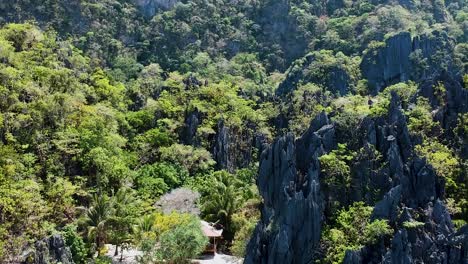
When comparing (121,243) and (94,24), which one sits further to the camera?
(94,24)

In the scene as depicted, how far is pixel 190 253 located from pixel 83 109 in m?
13.3

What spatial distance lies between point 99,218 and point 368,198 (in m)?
12.0

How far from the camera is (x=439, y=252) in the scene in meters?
19.5

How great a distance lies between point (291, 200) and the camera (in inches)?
872

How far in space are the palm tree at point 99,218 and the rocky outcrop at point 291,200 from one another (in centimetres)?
724

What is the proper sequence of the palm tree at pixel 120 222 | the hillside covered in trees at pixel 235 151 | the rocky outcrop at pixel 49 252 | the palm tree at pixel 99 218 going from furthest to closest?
the palm tree at pixel 120 222, the palm tree at pixel 99 218, the rocky outcrop at pixel 49 252, the hillside covered in trees at pixel 235 151

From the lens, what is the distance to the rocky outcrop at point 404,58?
51.5m

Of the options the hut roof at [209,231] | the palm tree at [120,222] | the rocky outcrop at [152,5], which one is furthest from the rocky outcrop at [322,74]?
the palm tree at [120,222]

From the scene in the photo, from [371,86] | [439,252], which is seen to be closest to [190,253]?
[439,252]

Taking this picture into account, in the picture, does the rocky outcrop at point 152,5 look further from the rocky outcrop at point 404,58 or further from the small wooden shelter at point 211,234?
the small wooden shelter at point 211,234

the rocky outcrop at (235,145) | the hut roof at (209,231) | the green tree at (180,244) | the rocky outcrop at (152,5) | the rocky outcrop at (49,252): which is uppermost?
the rocky outcrop at (152,5)

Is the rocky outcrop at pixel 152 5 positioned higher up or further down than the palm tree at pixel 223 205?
higher up

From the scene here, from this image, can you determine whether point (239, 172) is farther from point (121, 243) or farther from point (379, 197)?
point (379, 197)

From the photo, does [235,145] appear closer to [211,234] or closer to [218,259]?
[211,234]
